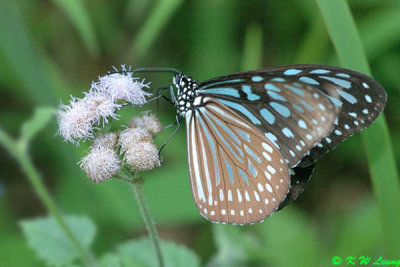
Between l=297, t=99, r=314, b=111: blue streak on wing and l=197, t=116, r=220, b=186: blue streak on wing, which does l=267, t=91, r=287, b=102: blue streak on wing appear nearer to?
l=297, t=99, r=314, b=111: blue streak on wing

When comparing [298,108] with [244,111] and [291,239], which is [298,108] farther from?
[291,239]

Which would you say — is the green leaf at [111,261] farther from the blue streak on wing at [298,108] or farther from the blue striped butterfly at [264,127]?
the blue streak on wing at [298,108]

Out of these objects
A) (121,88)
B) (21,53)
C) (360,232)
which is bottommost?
(360,232)

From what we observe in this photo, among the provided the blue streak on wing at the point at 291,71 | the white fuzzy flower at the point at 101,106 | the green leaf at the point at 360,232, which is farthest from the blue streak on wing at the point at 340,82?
the green leaf at the point at 360,232

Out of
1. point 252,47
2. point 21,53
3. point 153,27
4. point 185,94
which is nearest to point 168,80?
point 153,27

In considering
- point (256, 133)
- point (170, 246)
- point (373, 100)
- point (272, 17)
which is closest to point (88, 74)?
point (272, 17)

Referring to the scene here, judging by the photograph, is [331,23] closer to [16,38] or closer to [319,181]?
[319,181]
